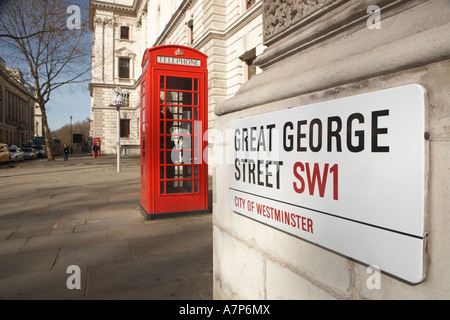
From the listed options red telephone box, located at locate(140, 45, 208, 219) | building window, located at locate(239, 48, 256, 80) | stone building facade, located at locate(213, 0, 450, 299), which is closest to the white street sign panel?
stone building facade, located at locate(213, 0, 450, 299)

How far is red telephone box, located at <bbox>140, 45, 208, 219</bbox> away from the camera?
5688 mm

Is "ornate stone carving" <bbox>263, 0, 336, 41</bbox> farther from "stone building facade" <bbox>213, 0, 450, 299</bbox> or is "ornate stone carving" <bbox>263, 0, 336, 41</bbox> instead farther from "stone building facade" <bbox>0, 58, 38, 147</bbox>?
"stone building facade" <bbox>0, 58, 38, 147</bbox>

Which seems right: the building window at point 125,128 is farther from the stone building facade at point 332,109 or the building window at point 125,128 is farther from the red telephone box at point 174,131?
the stone building facade at point 332,109

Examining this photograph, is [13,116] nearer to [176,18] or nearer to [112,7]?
[112,7]

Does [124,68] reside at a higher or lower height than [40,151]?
higher

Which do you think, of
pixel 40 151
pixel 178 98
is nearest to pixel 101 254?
pixel 178 98

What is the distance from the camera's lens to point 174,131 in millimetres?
5953

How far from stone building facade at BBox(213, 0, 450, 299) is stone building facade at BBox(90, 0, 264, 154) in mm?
10715

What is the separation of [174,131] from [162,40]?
793 inches

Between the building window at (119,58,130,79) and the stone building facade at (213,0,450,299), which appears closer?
the stone building facade at (213,0,450,299)

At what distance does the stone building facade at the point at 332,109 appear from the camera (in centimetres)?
101

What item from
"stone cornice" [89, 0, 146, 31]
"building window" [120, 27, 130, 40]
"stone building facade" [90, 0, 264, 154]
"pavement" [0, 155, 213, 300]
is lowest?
"pavement" [0, 155, 213, 300]

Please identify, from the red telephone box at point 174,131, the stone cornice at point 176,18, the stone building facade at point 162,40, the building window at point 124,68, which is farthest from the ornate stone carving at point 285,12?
the building window at point 124,68

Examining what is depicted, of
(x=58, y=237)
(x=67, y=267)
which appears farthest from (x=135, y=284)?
(x=58, y=237)
